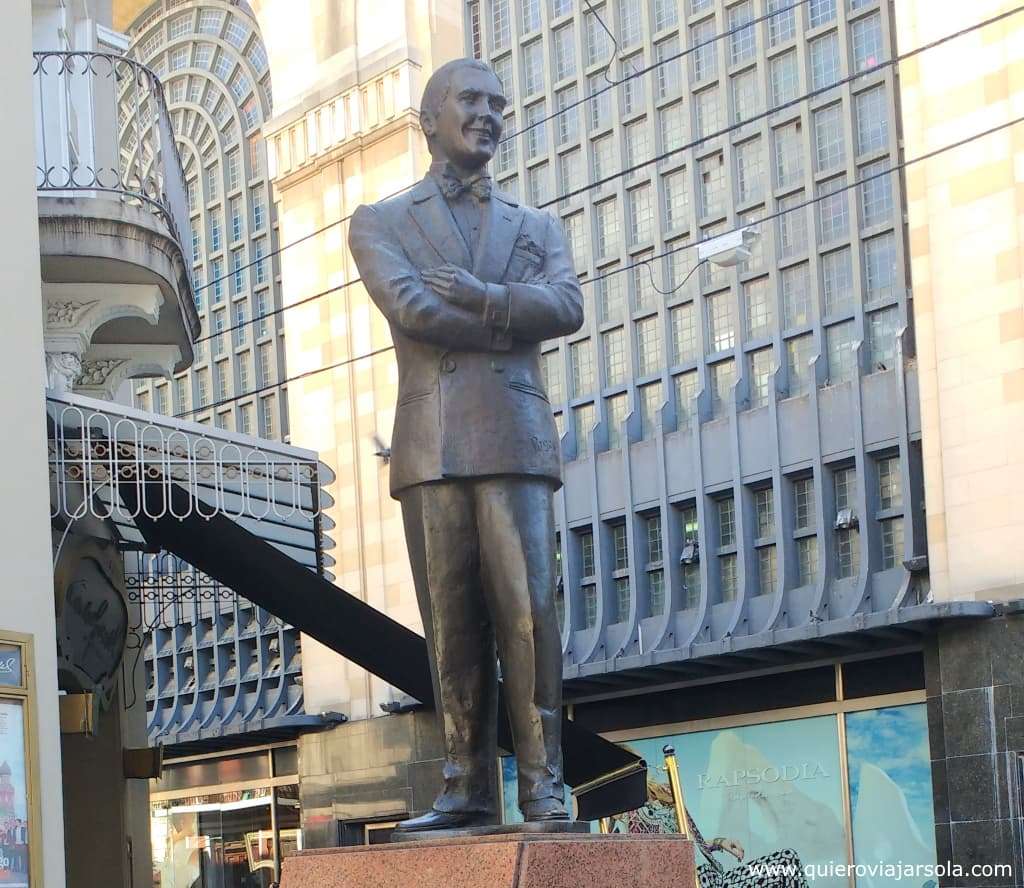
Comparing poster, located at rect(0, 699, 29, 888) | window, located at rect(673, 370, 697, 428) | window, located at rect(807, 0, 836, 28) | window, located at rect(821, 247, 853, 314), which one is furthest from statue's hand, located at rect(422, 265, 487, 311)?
window, located at rect(673, 370, 697, 428)

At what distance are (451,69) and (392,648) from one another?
36.0 ft

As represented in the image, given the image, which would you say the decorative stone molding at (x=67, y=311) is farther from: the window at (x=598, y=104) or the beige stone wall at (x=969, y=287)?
the window at (x=598, y=104)

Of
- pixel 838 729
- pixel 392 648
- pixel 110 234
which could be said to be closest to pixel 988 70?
pixel 838 729

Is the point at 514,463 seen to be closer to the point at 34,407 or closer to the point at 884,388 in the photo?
the point at 34,407

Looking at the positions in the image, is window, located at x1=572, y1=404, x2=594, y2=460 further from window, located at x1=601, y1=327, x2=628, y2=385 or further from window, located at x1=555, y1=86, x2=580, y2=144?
window, located at x1=555, y1=86, x2=580, y2=144

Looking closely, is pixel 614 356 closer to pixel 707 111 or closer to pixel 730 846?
pixel 707 111

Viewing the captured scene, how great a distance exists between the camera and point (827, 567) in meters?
24.7

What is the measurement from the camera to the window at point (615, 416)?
28172mm

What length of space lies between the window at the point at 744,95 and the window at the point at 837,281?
2537 mm

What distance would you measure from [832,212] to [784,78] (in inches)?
82.5

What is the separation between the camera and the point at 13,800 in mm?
12406

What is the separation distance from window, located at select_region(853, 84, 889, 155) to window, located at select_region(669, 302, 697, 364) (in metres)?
3.80

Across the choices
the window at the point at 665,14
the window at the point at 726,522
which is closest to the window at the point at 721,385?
the window at the point at 726,522

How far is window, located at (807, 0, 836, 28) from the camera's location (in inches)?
996
